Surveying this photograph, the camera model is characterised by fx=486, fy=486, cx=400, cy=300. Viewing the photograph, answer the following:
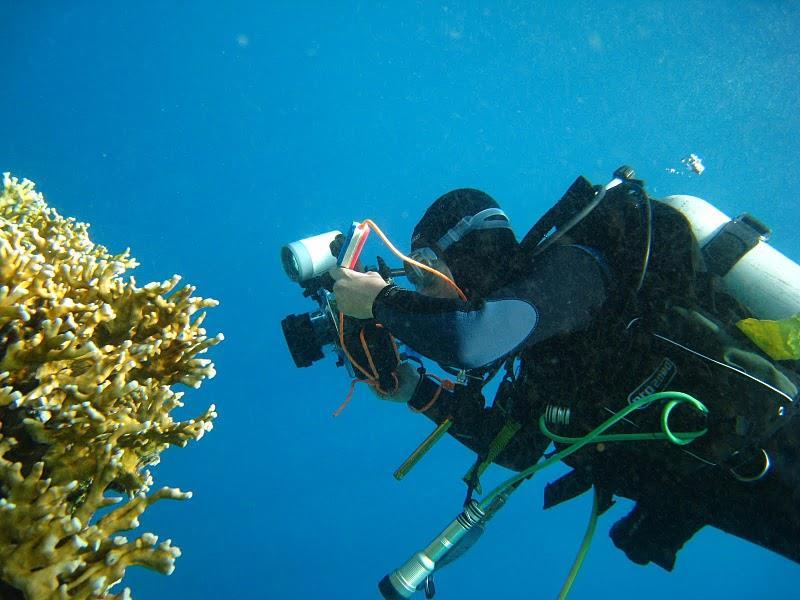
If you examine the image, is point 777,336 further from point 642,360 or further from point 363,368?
point 363,368

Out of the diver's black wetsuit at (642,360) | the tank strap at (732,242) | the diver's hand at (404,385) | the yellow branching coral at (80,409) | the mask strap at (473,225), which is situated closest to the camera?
the yellow branching coral at (80,409)

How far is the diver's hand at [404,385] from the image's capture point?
4043mm

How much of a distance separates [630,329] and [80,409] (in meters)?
2.77

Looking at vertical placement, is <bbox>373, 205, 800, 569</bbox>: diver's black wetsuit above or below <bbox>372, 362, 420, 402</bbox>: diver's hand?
below

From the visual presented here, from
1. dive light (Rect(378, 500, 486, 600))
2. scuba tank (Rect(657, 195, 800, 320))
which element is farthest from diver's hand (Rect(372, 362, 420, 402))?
scuba tank (Rect(657, 195, 800, 320))

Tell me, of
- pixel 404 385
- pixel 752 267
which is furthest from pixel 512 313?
pixel 752 267

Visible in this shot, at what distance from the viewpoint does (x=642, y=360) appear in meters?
2.75

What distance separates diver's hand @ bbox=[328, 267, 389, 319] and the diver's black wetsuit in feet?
0.44

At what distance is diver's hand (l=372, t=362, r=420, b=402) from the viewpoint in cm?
404

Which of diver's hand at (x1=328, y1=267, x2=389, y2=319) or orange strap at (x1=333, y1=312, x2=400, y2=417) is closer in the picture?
diver's hand at (x1=328, y1=267, x2=389, y2=319)

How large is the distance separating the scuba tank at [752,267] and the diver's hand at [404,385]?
91.3 inches

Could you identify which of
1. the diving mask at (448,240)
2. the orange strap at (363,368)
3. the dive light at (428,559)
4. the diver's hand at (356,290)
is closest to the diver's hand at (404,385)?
the orange strap at (363,368)

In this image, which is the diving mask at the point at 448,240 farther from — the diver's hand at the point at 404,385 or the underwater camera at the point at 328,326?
the diver's hand at the point at 404,385

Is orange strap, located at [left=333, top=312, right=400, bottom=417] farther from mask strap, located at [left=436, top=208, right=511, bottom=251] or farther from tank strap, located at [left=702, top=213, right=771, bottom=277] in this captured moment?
tank strap, located at [left=702, top=213, right=771, bottom=277]
